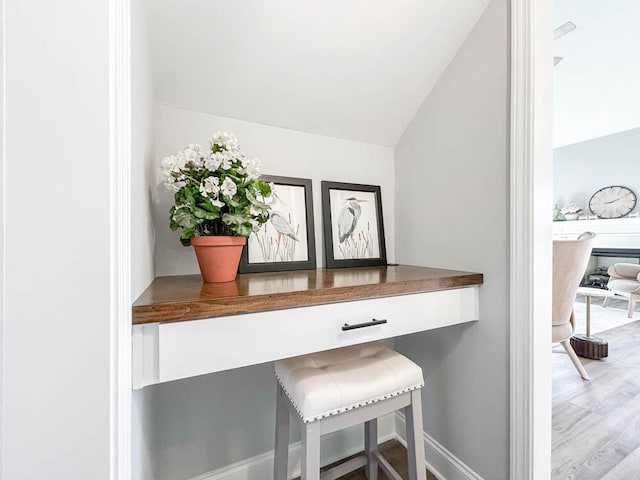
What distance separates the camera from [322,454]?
1424mm

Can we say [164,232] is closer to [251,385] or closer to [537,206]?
[251,385]

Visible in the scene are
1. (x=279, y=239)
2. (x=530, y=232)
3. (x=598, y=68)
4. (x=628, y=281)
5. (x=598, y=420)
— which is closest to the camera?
(x=530, y=232)

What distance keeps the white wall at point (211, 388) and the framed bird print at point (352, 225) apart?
5 centimetres

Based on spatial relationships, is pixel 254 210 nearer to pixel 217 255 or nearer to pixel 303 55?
pixel 217 255

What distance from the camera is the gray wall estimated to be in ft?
3.58

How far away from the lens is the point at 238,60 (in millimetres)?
1099

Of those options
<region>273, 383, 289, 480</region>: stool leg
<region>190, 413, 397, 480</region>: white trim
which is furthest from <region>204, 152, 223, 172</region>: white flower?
<region>190, 413, 397, 480</region>: white trim

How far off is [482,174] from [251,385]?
1.30 metres

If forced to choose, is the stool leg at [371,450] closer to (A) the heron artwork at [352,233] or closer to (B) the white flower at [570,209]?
(A) the heron artwork at [352,233]

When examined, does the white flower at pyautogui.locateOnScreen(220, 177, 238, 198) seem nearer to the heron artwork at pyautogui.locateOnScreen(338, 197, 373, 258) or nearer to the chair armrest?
the heron artwork at pyautogui.locateOnScreen(338, 197, 373, 258)

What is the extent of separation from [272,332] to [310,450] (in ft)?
1.19

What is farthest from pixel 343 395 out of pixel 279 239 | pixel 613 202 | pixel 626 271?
pixel 613 202

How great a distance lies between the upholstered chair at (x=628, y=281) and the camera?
3664 millimetres

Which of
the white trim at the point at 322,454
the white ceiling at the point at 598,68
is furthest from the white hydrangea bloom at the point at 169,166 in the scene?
the white ceiling at the point at 598,68
